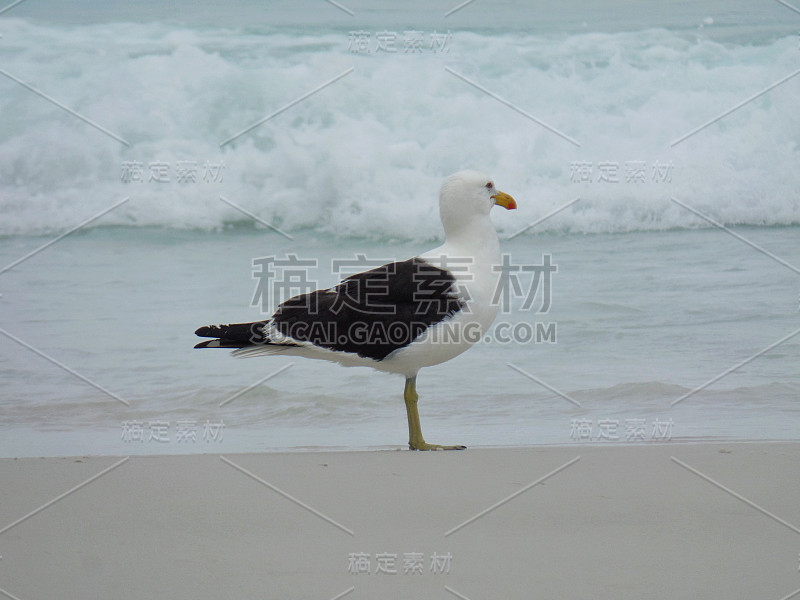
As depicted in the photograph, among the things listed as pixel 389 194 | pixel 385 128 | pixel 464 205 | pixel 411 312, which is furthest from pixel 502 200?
pixel 385 128

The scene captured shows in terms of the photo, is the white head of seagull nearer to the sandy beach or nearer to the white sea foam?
the sandy beach

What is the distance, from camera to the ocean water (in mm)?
6383

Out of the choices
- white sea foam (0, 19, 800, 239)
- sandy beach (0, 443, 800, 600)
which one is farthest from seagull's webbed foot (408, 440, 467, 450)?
white sea foam (0, 19, 800, 239)

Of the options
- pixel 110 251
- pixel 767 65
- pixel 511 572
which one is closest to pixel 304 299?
pixel 511 572

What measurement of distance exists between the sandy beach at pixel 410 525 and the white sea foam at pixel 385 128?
528cm

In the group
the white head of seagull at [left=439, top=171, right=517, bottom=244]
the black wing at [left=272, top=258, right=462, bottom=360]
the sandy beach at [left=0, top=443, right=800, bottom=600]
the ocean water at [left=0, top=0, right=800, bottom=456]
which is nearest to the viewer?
the sandy beach at [left=0, top=443, right=800, bottom=600]

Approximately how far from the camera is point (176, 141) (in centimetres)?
1022

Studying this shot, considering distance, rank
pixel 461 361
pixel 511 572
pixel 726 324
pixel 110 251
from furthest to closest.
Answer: pixel 110 251 < pixel 726 324 < pixel 461 361 < pixel 511 572

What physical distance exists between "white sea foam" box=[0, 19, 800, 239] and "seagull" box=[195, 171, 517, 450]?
430 centimetres

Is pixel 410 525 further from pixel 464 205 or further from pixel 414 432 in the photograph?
pixel 464 205

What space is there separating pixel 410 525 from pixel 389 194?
6.49m

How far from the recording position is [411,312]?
15.3ft

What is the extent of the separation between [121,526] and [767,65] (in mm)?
9531

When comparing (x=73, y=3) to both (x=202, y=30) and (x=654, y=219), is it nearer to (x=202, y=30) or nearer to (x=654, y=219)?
(x=202, y=30)
